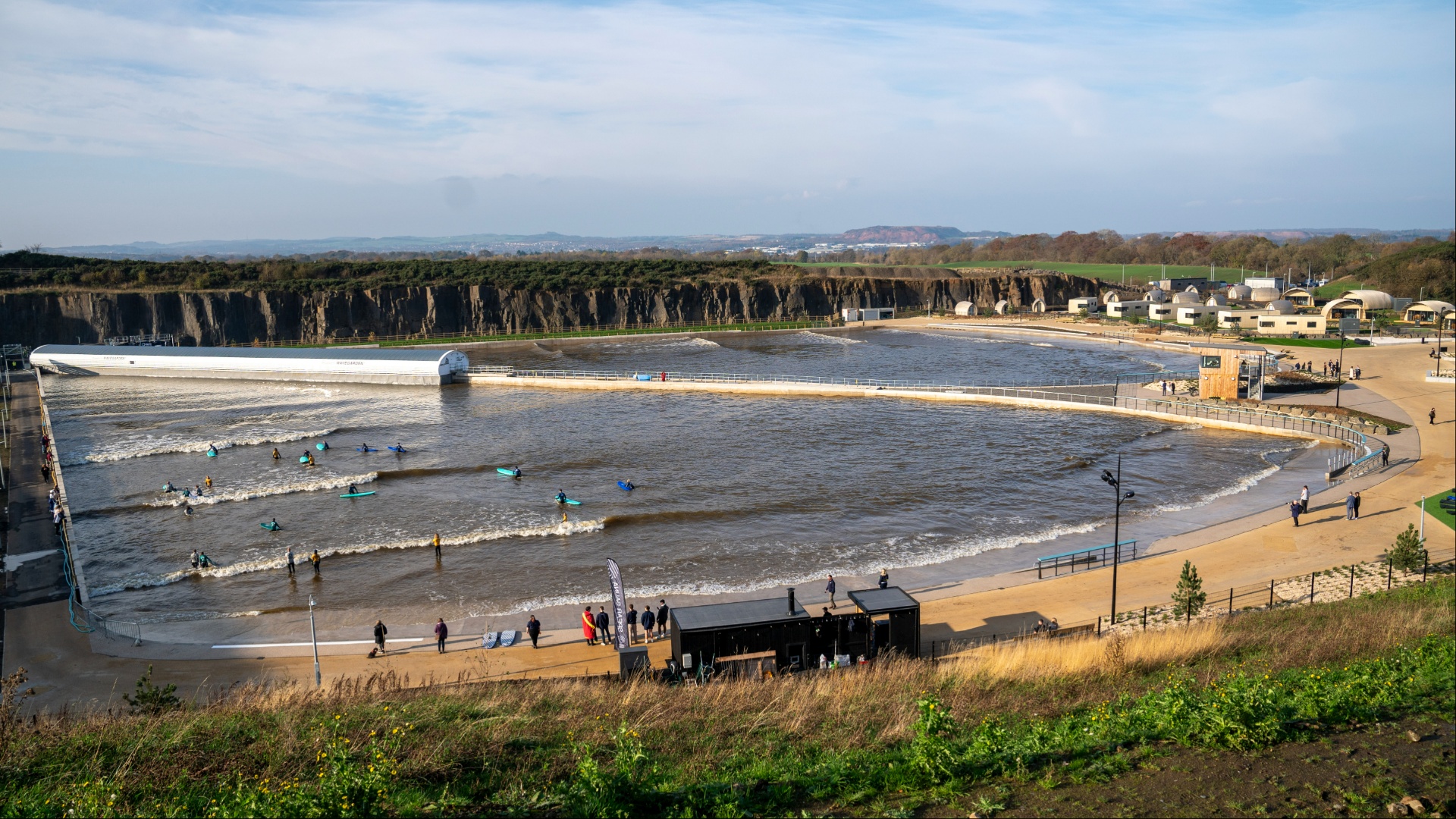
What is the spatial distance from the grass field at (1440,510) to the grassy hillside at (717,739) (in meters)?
11.9

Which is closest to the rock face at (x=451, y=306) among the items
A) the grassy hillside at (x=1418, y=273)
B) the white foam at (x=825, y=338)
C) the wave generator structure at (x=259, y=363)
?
the white foam at (x=825, y=338)

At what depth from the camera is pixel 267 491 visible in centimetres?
3203

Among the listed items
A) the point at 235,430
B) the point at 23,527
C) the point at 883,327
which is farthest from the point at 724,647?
the point at 883,327

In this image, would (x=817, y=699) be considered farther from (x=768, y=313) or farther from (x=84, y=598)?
(x=768, y=313)

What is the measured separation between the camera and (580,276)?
4380 inches

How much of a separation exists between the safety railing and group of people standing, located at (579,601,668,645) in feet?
30.8

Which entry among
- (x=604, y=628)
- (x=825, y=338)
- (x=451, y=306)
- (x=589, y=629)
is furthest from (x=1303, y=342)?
(x=451, y=306)

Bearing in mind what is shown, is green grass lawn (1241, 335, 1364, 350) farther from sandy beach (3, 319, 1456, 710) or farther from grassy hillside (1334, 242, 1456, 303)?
sandy beach (3, 319, 1456, 710)

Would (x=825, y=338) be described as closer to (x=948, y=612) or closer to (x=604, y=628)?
(x=948, y=612)

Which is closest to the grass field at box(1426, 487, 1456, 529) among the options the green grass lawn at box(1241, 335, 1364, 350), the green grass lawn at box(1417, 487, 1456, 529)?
the green grass lawn at box(1417, 487, 1456, 529)

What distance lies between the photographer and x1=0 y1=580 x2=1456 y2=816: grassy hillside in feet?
25.7

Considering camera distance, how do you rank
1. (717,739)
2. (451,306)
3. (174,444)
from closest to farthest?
1. (717,739)
2. (174,444)
3. (451,306)

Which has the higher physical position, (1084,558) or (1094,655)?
(1094,655)

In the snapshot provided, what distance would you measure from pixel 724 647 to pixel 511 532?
1345 cm
